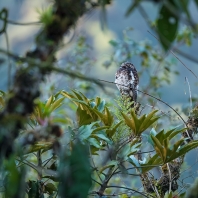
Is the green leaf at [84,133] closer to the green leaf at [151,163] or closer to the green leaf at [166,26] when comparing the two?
the green leaf at [151,163]

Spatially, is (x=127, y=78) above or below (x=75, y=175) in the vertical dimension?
above

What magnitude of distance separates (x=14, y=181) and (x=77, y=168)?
102 millimetres

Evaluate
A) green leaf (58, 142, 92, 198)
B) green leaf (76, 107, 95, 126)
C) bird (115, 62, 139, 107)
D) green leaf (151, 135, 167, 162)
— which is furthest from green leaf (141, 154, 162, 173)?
green leaf (58, 142, 92, 198)

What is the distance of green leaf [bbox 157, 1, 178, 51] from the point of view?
602mm

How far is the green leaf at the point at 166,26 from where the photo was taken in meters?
0.60

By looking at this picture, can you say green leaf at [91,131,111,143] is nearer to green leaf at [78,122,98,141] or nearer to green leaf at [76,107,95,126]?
green leaf at [78,122,98,141]

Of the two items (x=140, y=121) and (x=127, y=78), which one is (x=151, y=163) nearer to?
(x=140, y=121)

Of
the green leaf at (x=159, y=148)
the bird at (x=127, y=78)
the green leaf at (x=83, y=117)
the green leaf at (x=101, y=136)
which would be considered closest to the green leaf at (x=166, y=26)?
the green leaf at (x=101, y=136)

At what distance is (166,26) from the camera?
0.62 m

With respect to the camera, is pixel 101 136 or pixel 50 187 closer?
pixel 101 136

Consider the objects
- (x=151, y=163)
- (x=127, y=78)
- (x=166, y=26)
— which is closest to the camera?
(x=166, y=26)

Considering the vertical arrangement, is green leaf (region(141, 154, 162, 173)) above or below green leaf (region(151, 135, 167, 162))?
below

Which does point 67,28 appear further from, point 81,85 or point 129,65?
point 81,85

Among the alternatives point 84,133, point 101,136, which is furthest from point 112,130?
point 84,133
